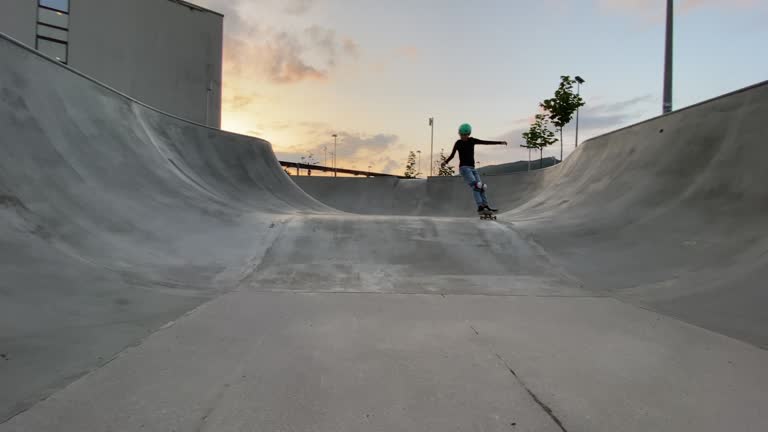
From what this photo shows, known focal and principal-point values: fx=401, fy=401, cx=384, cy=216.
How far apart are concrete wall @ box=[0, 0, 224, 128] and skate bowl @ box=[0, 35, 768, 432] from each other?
1780 centimetres

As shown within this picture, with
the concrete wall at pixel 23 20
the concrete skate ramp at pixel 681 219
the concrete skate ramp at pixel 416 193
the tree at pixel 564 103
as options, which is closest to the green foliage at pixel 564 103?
the tree at pixel 564 103

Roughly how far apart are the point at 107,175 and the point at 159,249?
1754 mm

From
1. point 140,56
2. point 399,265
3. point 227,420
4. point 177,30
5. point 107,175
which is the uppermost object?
point 177,30

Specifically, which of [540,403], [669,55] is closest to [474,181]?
[669,55]

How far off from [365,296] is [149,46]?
83.1ft

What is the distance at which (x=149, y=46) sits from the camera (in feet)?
75.5

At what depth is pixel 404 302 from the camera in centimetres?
397

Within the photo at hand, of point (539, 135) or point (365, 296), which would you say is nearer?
point (365, 296)

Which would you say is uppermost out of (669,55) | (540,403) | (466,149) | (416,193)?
(669,55)

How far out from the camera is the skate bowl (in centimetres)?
202

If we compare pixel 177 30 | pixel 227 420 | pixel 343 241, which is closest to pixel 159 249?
pixel 343 241

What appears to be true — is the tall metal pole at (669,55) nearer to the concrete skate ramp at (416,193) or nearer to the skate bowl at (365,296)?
the skate bowl at (365,296)

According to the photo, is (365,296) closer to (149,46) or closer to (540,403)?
(540,403)

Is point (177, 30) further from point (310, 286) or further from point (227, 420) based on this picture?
point (227, 420)
